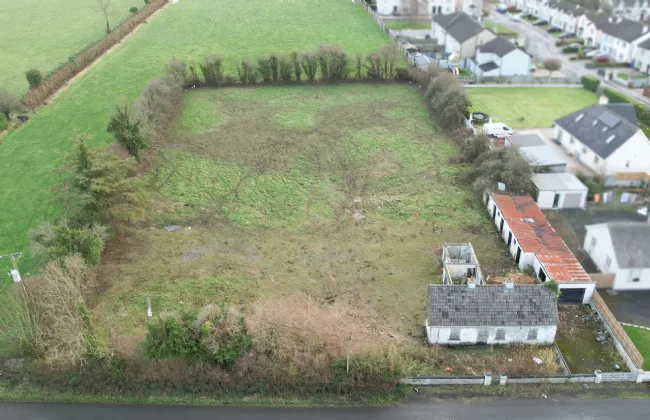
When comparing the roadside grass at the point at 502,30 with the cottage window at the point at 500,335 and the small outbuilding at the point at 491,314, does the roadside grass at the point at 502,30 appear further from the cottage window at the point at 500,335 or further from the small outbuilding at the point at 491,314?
the cottage window at the point at 500,335

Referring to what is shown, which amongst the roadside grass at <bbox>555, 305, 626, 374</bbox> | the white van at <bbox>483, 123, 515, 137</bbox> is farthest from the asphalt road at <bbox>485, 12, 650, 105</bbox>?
the roadside grass at <bbox>555, 305, 626, 374</bbox>

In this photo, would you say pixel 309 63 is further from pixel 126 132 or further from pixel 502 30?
pixel 502 30

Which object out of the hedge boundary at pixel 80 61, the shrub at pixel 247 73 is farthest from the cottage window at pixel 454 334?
the hedge boundary at pixel 80 61

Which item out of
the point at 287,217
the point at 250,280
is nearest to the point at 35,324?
the point at 250,280

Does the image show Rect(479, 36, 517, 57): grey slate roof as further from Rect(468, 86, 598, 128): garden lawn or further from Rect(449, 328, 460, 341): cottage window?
Rect(449, 328, 460, 341): cottage window

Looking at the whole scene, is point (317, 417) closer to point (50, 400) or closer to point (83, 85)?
point (50, 400)

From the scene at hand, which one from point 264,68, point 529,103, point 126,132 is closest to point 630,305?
point 529,103
